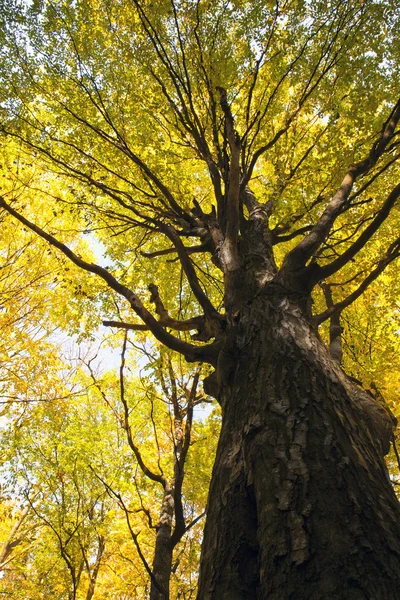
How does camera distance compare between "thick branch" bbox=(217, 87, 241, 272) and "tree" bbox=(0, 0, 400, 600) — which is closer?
"tree" bbox=(0, 0, 400, 600)

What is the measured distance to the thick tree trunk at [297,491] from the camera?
3.43ft

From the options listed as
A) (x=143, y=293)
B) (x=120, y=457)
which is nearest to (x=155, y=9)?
(x=143, y=293)

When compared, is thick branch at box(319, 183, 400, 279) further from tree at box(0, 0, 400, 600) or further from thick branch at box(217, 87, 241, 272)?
thick branch at box(217, 87, 241, 272)

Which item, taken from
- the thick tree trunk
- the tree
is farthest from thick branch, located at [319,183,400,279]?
the thick tree trunk

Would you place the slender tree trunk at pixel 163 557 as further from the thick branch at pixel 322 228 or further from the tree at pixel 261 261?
the thick branch at pixel 322 228

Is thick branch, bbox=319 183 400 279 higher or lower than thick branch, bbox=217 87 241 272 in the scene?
lower

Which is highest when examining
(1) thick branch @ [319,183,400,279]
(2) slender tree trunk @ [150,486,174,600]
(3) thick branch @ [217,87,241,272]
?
(3) thick branch @ [217,87,241,272]

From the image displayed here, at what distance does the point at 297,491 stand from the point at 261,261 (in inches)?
86.1

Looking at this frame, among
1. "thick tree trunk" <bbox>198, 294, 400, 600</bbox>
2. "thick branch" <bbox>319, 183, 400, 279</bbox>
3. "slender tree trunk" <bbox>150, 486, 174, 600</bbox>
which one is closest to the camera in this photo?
"thick tree trunk" <bbox>198, 294, 400, 600</bbox>

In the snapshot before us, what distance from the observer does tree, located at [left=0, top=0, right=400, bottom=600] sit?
3.96 feet

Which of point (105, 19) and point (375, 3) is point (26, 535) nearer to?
point (105, 19)

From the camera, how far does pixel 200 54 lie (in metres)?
4.38

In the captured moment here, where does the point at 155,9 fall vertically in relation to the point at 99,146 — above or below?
above

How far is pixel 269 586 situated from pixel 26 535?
35.8 ft
